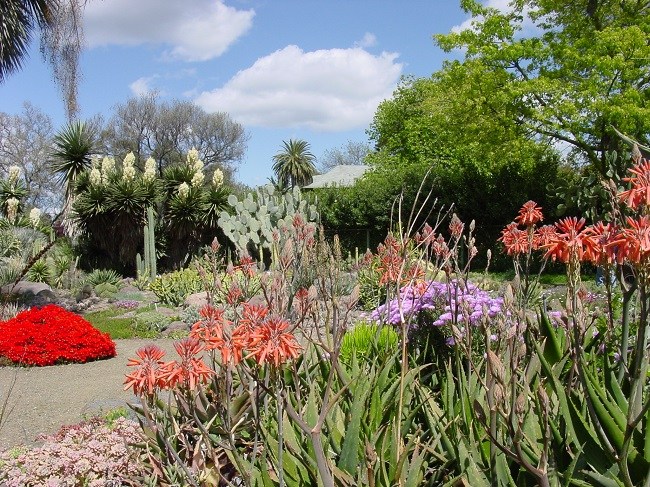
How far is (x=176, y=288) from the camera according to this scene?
15.9 metres

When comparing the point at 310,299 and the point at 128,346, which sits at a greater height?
the point at 310,299

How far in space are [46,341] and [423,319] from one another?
6.63 metres

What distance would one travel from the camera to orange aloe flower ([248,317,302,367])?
1832mm

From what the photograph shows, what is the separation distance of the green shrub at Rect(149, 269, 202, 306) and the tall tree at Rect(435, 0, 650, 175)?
32.2 feet

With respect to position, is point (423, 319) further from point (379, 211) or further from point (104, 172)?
point (104, 172)

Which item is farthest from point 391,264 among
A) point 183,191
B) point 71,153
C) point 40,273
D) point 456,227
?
point 71,153

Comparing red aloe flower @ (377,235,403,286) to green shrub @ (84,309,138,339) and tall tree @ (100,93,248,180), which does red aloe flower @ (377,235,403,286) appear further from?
tall tree @ (100,93,248,180)

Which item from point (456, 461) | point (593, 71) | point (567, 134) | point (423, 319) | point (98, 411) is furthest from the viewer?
point (567, 134)

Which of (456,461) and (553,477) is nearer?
(553,477)

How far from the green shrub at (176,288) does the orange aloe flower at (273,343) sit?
45.3 feet

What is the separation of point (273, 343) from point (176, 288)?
47.6ft

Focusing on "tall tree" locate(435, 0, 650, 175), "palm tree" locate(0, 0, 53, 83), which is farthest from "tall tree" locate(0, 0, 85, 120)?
"tall tree" locate(435, 0, 650, 175)

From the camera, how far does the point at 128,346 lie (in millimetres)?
10812

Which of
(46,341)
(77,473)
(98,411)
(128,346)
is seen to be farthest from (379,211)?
(77,473)
